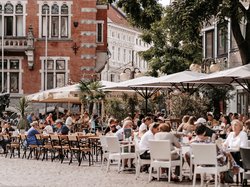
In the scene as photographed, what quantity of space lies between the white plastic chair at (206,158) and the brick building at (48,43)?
3765cm

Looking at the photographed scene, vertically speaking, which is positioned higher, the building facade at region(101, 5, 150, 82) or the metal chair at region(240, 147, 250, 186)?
the building facade at region(101, 5, 150, 82)

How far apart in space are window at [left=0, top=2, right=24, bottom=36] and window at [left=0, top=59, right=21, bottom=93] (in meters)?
2.06

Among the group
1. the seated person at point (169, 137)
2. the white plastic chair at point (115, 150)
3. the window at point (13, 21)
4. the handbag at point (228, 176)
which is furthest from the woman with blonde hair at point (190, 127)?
the window at point (13, 21)

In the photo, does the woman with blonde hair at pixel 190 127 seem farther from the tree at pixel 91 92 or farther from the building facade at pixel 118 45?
the building facade at pixel 118 45

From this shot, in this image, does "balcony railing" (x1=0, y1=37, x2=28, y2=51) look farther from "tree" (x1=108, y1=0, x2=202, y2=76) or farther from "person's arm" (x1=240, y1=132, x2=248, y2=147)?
"person's arm" (x1=240, y1=132, x2=248, y2=147)

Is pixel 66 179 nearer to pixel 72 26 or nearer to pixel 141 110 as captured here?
pixel 141 110

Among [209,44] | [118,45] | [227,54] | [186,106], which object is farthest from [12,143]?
[118,45]

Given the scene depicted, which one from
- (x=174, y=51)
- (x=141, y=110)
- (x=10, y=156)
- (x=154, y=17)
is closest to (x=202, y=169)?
(x=154, y=17)

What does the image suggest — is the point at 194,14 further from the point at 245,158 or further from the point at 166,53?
the point at 166,53

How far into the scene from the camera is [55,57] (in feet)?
184

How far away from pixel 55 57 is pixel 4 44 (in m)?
3.65

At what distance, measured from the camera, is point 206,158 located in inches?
712

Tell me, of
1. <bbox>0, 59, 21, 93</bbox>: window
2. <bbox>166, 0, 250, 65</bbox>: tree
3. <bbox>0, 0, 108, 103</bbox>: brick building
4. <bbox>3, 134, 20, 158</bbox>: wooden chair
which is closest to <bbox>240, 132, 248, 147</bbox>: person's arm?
<bbox>166, 0, 250, 65</bbox>: tree

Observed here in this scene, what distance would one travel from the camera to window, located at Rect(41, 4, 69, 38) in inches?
2221
